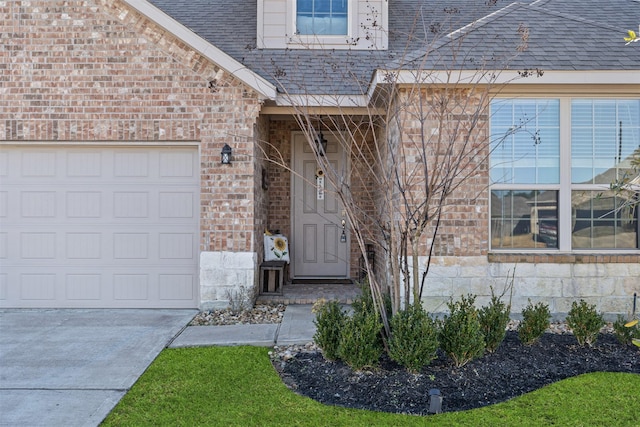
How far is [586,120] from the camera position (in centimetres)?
664

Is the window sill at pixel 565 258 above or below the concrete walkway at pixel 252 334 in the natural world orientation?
above

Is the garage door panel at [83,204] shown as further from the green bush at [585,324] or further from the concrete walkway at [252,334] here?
the green bush at [585,324]

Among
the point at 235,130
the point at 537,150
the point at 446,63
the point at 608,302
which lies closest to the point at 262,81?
the point at 235,130

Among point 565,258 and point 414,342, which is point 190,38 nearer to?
point 414,342

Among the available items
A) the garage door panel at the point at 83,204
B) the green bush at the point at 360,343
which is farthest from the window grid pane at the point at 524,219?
the garage door panel at the point at 83,204

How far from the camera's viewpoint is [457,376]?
14.6 ft

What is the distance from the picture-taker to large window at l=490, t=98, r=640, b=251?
660 cm

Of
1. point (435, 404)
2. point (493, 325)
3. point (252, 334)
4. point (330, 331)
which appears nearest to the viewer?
point (435, 404)

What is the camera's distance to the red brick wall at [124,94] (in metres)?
7.14

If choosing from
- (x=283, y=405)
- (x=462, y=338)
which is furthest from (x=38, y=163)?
(x=462, y=338)

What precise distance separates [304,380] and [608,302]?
451 cm

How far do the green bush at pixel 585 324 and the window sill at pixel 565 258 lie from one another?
1260 millimetres

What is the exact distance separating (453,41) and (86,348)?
18.8 ft

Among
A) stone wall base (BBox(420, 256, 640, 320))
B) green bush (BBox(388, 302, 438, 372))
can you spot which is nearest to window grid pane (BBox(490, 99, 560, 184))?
stone wall base (BBox(420, 256, 640, 320))
